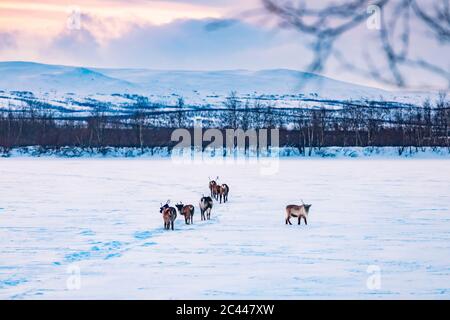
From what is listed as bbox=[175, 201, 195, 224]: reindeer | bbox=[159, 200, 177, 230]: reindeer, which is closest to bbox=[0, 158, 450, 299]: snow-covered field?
bbox=[175, 201, 195, 224]: reindeer

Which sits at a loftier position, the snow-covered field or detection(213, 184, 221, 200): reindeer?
detection(213, 184, 221, 200): reindeer

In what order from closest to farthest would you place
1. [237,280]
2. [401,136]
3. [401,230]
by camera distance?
1. [237,280]
2. [401,230]
3. [401,136]

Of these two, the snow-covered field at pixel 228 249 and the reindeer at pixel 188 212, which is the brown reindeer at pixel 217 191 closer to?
the snow-covered field at pixel 228 249

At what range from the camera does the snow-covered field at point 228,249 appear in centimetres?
699

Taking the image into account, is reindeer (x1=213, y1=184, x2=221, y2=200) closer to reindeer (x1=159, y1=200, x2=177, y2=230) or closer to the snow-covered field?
the snow-covered field

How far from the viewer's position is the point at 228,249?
940cm

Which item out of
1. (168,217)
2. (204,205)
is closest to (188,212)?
(204,205)

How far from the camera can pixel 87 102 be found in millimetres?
180625

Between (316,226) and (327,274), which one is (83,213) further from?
(327,274)

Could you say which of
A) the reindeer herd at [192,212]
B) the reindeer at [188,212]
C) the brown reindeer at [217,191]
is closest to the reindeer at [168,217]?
the reindeer herd at [192,212]

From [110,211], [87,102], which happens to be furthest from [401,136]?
[87,102]

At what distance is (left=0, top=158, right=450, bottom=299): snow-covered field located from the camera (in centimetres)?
699
